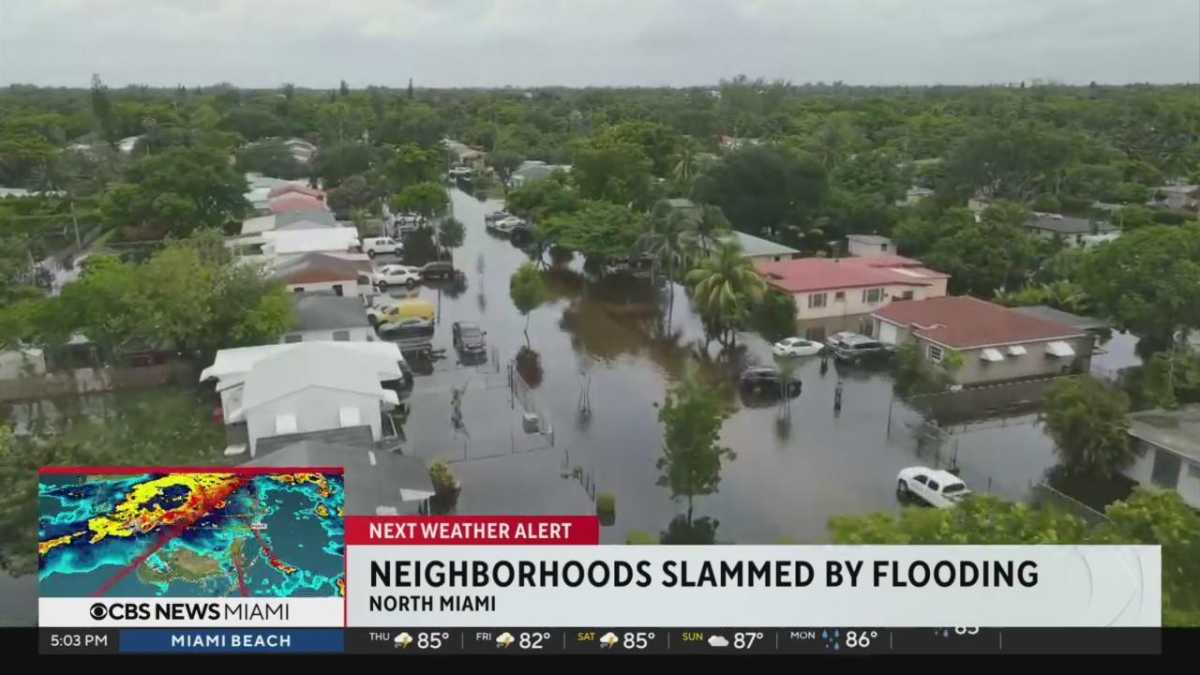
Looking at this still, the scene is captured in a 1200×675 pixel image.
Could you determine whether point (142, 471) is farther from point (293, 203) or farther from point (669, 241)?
point (293, 203)

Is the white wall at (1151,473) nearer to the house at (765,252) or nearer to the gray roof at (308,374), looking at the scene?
the gray roof at (308,374)

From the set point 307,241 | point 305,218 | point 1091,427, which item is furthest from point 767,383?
point 305,218

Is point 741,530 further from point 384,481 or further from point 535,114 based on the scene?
point 535,114

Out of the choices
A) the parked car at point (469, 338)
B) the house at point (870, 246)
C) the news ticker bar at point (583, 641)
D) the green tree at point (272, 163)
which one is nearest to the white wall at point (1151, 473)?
the news ticker bar at point (583, 641)

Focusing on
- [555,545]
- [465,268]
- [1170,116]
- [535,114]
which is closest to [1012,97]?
[1170,116]
